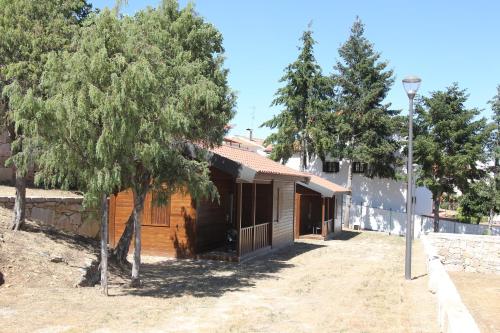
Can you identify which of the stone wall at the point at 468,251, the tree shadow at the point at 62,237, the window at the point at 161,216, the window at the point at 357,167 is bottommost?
the stone wall at the point at 468,251

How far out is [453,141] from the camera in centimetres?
2811

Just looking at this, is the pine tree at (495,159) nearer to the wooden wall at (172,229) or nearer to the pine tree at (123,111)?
the wooden wall at (172,229)

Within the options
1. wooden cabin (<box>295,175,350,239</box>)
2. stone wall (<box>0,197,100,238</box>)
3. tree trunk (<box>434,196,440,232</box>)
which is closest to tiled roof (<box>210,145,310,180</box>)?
wooden cabin (<box>295,175,350,239</box>)

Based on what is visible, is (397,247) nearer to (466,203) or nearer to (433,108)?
(433,108)

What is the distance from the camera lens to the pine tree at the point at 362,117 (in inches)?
1255

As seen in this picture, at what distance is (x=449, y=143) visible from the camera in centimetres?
2838

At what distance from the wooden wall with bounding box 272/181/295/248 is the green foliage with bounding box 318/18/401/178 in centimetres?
1154

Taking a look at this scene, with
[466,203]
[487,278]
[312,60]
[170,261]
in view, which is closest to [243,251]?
[170,261]

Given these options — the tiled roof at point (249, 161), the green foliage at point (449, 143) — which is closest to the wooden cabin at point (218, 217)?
the tiled roof at point (249, 161)

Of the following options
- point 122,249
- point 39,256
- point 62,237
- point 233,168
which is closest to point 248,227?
point 233,168

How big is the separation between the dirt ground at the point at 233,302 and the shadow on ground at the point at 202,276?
2 cm

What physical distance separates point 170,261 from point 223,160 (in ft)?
11.4

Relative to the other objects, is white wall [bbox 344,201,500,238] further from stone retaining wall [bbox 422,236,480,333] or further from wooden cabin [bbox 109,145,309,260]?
stone retaining wall [bbox 422,236,480,333]

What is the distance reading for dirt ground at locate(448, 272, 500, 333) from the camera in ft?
32.3
